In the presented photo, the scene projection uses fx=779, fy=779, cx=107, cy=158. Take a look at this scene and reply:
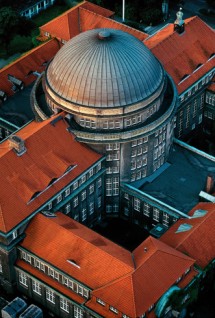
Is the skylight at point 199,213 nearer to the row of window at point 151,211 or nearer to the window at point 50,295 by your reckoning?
the row of window at point 151,211

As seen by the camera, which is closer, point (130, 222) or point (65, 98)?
point (65, 98)

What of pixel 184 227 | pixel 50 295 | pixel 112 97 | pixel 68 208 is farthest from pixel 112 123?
pixel 50 295

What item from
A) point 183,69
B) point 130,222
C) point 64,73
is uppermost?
point 64,73

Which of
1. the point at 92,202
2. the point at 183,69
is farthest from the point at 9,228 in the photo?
the point at 183,69

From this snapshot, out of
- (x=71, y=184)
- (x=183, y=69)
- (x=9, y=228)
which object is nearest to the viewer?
(x=9, y=228)

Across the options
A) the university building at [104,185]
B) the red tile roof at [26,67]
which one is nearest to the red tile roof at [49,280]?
the university building at [104,185]

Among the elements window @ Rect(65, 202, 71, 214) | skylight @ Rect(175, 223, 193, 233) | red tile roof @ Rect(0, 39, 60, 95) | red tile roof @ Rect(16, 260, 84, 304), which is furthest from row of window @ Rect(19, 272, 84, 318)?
red tile roof @ Rect(0, 39, 60, 95)

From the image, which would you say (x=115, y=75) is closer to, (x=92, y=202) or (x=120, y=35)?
(x=120, y=35)
